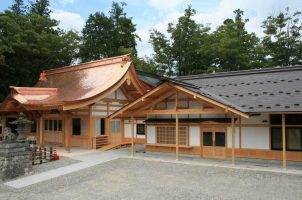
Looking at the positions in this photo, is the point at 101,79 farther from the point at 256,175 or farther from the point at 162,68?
the point at 162,68

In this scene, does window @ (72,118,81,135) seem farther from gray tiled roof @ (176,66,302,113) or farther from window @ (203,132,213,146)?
window @ (203,132,213,146)

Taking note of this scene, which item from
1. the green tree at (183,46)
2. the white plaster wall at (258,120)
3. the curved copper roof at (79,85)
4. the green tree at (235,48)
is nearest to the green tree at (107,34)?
the green tree at (183,46)

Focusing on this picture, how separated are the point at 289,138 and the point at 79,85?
514 inches

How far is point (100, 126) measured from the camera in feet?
60.6

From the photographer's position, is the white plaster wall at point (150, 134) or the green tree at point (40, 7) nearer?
the white plaster wall at point (150, 134)

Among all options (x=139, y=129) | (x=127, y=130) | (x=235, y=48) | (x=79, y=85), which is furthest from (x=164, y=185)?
(x=235, y=48)

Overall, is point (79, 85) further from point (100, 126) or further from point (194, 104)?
point (194, 104)

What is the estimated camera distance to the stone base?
38.3 feet

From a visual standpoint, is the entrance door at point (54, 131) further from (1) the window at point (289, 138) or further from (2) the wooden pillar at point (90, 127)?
(1) the window at point (289, 138)

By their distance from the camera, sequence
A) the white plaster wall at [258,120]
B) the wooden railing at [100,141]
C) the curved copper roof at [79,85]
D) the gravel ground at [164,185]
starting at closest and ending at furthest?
1. the gravel ground at [164,185]
2. the white plaster wall at [258,120]
3. the curved copper roof at [79,85]
4. the wooden railing at [100,141]

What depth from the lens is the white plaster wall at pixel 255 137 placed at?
1255cm

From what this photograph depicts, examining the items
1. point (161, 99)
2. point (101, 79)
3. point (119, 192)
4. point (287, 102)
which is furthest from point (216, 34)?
point (119, 192)

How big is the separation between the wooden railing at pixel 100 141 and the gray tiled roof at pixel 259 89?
21.8 feet

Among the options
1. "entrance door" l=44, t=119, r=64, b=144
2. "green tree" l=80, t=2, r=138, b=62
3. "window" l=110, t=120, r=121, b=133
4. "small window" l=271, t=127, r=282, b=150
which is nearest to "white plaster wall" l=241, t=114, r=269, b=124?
"small window" l=271, t=127, r=282, b=150
